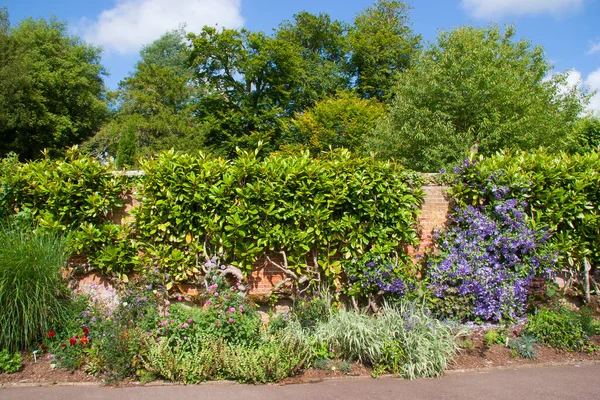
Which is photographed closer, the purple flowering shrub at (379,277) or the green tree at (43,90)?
the purple flowering shrub at (379,277)

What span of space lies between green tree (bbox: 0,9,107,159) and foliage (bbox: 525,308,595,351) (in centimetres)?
2406

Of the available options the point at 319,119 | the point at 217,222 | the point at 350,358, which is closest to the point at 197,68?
the point at 319,119

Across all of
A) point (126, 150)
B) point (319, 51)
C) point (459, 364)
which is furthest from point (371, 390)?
point (319, 51)

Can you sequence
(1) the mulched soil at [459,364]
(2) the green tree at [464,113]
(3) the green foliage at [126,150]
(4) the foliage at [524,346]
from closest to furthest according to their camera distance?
(1) the mulched soil at [459,364] → (4) the foliage at [524,346] → (2) the green tree at [464,113] → (3) the green foliage at [126,150]

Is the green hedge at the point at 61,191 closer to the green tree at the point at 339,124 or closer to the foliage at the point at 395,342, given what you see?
the foliage at the point at 395,342

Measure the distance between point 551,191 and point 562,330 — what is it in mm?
1990

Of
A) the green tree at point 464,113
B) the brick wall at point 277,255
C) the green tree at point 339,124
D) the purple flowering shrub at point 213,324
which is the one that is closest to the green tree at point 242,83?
the green tree at point 339,124

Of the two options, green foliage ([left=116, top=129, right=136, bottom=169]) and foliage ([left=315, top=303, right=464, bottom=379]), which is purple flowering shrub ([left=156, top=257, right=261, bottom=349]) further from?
green foliage ([left=116, top=129, right=136, bottom=169])

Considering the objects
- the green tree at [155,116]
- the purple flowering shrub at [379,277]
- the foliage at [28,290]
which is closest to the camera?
the foliage at [28,290]

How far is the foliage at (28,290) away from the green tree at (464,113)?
7473mm

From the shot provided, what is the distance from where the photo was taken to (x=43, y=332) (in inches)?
189

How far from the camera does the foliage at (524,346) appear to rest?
16.6 feet

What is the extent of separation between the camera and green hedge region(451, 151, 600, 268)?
6066 millimetres

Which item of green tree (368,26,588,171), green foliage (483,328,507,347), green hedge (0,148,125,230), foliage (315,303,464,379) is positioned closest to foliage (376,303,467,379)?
foliage (315,303,464,379)
